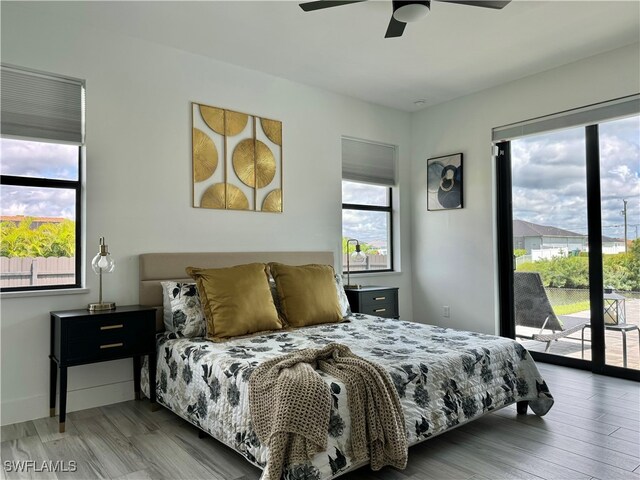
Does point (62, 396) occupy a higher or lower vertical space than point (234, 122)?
lower

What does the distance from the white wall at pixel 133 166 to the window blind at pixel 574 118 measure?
74.4 inches

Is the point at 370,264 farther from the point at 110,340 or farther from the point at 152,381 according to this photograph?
the point at 110,340

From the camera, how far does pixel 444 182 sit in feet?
16.2

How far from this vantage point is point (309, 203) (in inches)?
175

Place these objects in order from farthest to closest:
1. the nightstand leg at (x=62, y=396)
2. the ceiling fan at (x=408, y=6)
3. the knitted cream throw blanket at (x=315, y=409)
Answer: the nightstand leg at (x=62, y=396)
the ceiling fan at (x=408, y=6)
the knitted cream throw blanket at (x=315, y=409)

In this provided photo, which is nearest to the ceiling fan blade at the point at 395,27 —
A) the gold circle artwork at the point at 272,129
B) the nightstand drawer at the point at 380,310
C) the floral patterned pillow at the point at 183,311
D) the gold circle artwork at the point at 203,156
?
the gold circle artwork at the point at 272,129

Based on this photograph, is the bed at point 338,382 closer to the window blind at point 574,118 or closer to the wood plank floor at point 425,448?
the wood plank floor at point 425,448

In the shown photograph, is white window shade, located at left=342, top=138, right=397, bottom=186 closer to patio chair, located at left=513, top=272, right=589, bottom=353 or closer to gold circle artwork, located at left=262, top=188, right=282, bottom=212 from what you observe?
gold circle artwork, located at left=262, top=188, right=282, bottom=212

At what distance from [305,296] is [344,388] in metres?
1.43

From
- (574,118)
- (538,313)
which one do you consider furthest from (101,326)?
(574,118)

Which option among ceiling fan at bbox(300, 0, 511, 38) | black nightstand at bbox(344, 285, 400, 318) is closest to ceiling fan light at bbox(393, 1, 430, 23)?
ceiling fan at bbox(300, 0, 511, 38)

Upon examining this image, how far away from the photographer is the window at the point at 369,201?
4836 mm

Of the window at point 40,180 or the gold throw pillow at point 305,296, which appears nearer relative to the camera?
the window at point 40,180

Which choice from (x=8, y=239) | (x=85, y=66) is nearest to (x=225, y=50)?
(x=85, y=66)
